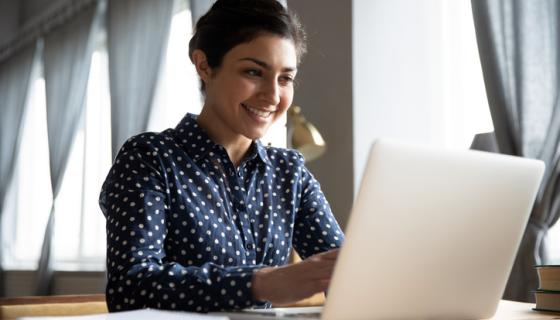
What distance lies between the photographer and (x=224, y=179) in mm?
1714

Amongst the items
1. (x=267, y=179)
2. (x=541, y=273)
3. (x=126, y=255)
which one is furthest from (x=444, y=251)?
(x=267, y=179)

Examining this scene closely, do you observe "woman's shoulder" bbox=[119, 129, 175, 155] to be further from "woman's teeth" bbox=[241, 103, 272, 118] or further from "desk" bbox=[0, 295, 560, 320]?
"desk" bbox=[0, 295, 560, 320]

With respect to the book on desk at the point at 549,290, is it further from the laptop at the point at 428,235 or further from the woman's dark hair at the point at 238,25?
the woman's dark hair at the point at 238,25

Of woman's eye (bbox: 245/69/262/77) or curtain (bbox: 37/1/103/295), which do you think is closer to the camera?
woman's eye (bbox: 245/69/262/77)

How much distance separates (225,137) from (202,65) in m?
0.18

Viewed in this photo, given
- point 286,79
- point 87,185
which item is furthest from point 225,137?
point 87,185

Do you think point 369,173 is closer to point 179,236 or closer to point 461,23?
point 179,236

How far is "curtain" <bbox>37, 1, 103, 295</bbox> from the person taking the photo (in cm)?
639

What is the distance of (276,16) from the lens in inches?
68.4

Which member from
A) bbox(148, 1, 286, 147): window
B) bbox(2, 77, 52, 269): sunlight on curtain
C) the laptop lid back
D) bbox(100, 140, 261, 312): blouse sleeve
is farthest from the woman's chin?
bbox(2, 77, 52, 269): sunlight on curtain

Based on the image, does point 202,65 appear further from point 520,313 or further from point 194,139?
point 520,313

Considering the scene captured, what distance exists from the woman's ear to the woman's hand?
2.29ft

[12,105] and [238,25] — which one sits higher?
[238,25]

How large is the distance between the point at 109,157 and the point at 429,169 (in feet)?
17.5
